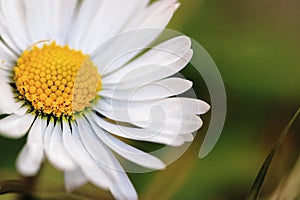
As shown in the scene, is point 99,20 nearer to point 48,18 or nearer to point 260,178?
point 48,18

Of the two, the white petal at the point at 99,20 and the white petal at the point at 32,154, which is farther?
the white petal at the point at 99,20

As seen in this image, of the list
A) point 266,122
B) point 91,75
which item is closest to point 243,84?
point 266,122

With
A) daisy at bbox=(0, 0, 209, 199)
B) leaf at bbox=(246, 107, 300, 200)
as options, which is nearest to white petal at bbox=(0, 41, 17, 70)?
daisy at bbox=(0, 0, 209, 199)

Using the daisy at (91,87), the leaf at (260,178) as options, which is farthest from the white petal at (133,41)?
the leaf at (260,178)

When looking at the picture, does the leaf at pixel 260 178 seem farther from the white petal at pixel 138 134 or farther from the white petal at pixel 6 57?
the white petal at pixel 6 57

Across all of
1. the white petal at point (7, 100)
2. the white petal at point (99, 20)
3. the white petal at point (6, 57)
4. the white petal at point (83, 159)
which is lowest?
the white petal at point (83, 159)

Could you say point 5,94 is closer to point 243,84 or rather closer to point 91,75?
point 91,75
